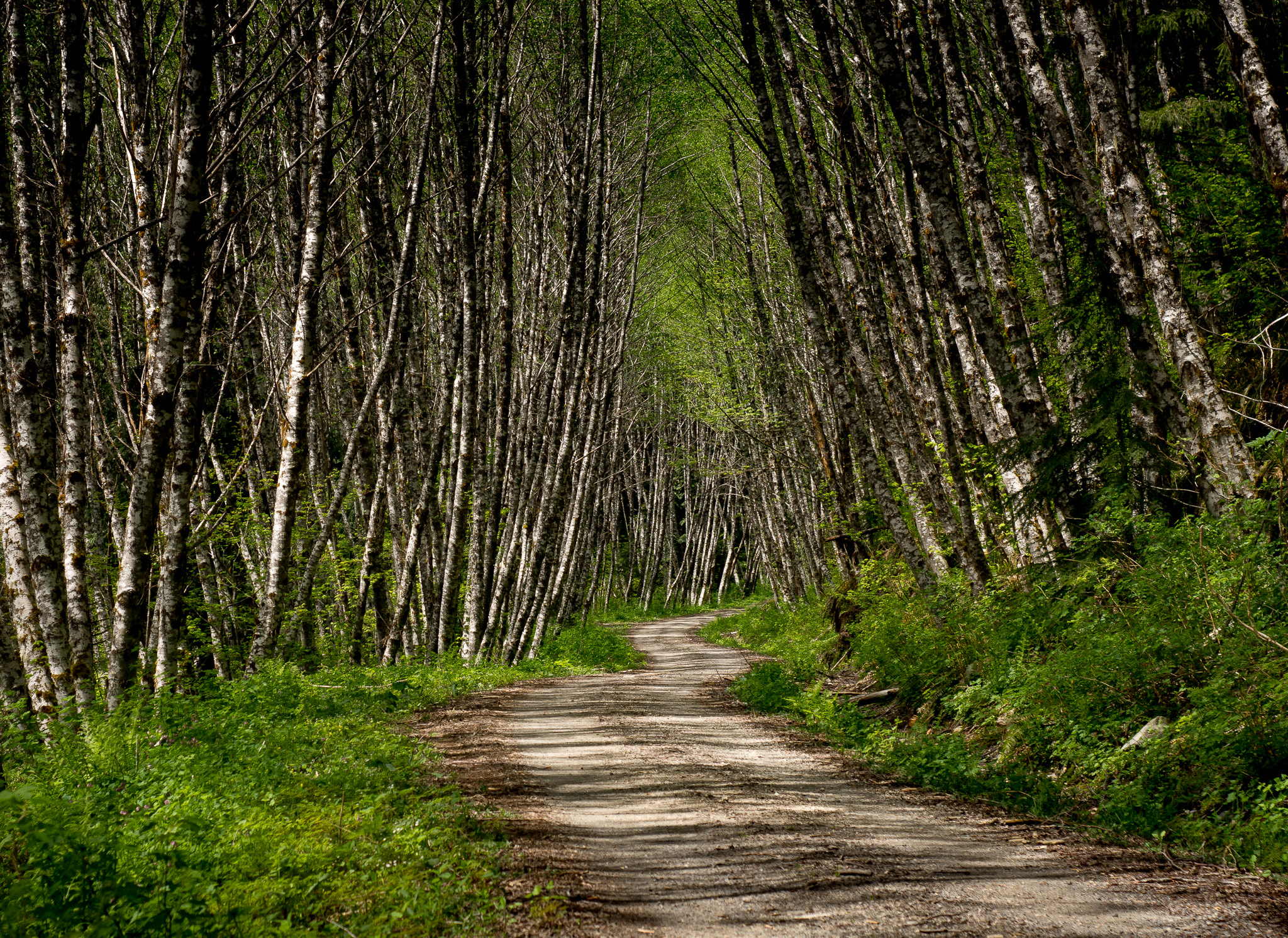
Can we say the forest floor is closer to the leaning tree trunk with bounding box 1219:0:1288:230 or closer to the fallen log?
the fallen log

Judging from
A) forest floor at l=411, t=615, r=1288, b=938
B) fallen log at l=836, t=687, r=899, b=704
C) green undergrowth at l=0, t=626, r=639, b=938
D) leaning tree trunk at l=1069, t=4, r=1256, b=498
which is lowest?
fallen log at l=836, t=687, r=899, b=704

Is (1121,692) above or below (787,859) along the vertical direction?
above

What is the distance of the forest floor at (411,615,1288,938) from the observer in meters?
3.29

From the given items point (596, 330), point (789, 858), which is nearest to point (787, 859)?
point (789, 858)

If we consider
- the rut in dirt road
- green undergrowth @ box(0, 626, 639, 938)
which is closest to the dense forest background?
green undergrowth @ box(0, 626, 639, 938)

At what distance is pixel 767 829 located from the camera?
4.72 m

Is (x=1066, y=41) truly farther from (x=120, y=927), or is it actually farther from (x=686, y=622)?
(x=686, y=622)

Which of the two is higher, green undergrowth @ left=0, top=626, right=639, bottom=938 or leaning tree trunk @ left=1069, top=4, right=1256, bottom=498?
leaning tree trunk @ left=1069, top=4, right=1256, bottom=498

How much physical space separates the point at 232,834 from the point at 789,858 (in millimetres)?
2689

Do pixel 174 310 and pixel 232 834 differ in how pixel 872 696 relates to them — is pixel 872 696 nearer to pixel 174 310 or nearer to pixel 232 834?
pixel 232 834

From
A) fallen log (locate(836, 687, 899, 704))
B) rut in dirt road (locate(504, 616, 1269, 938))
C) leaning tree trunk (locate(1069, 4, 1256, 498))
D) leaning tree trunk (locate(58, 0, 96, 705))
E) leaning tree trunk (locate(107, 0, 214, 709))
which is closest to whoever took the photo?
rut in dirt road (locate(504, 616, 1269, 938))

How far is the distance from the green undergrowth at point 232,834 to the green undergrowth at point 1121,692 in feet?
12.0

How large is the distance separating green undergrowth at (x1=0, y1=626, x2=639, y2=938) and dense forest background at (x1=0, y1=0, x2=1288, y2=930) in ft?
0.48

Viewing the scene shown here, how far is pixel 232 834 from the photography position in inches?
148
